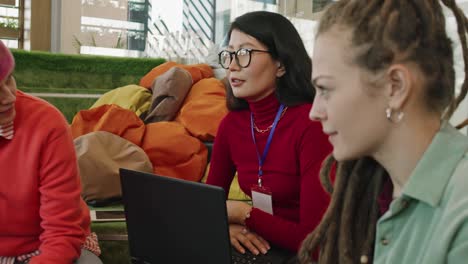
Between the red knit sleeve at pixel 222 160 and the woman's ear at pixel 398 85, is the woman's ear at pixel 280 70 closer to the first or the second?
the red knit sleeve at pixel 222 160

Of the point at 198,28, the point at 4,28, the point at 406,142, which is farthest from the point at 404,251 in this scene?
the point at 4,28

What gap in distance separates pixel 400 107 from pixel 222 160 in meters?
0.97

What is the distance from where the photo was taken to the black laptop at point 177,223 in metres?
1.22

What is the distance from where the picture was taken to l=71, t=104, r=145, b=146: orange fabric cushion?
2609 mm

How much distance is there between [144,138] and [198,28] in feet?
5.70

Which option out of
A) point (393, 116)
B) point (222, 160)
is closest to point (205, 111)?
point (222, 160)

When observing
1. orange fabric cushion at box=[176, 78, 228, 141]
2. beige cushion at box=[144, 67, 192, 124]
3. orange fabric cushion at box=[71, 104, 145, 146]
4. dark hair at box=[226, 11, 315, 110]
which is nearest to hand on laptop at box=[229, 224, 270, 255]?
dark hair at box=[226, 11, 315, 110]

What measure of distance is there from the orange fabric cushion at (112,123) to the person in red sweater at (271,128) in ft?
3.81

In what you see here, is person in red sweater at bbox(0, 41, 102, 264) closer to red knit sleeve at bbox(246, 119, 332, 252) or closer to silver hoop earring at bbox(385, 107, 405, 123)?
red knit sleeve at bbox(246, 119, 332, 252)

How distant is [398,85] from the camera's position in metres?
0.77

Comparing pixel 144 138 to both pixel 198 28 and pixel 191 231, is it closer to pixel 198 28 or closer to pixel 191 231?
pixel 191 231

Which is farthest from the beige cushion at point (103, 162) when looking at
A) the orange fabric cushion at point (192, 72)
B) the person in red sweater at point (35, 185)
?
the person in red sweater at point (35, 185)

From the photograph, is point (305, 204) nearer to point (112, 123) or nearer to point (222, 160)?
point (222, 160)

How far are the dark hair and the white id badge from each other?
0.83 feet
